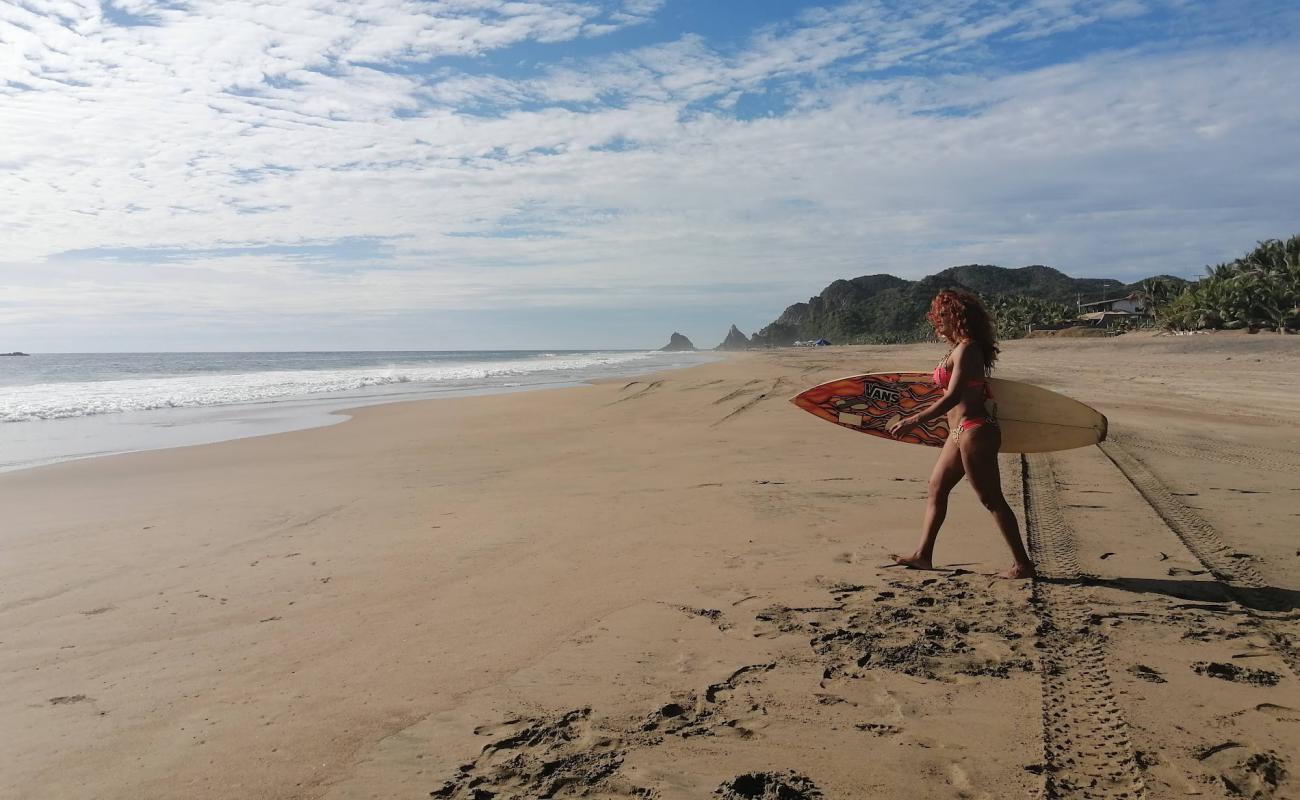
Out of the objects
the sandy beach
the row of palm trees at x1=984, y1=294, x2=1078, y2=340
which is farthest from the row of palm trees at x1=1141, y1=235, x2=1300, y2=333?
the sandy beach

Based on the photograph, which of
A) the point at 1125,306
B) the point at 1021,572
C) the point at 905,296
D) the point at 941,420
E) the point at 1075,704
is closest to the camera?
the point at 1075,704

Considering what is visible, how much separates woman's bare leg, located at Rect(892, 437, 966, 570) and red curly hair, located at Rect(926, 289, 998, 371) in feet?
1.91

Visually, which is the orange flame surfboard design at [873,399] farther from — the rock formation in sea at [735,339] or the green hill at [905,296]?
the rock formation in sea at [735,339]

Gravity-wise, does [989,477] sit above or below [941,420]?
below

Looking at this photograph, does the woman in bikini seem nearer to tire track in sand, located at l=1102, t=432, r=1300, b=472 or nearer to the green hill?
tire track in sand, located at l=1102, t=432, r=1300, b=472

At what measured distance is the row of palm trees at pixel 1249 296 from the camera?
123 feet

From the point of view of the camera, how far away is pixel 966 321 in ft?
15.1

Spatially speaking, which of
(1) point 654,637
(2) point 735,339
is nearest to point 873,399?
(1) point 654,637

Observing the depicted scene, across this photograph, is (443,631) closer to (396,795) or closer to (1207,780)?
(396,795)

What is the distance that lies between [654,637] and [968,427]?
2.20 m

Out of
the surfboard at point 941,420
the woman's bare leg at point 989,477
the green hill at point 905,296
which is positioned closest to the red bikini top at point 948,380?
the surfboard at point 941,420

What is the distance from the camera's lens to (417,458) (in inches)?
372

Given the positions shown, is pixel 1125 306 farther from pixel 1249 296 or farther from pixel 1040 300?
pixel 1249 296

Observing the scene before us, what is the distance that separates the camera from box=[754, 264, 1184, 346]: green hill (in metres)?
94.8
